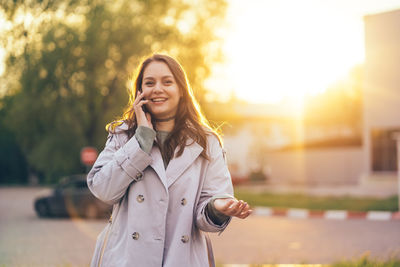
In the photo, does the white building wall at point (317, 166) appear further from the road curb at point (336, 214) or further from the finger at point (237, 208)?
the finger at point (237, 208)

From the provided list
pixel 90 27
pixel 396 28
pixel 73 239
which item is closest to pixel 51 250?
pixel 73 239

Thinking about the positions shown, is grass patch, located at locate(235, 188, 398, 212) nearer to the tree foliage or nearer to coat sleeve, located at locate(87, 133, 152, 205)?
the tree foliage

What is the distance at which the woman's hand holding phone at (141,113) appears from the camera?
2.84 metres

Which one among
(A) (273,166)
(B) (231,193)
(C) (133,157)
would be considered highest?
(C) (133,157)

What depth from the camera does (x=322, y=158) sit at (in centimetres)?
3888

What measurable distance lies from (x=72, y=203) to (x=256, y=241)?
769 cm

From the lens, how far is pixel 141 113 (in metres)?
2.86

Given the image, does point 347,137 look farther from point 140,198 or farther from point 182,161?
point 140,198

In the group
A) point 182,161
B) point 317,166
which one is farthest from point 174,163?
point 317,166

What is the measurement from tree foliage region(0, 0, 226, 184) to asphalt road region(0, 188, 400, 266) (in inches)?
325

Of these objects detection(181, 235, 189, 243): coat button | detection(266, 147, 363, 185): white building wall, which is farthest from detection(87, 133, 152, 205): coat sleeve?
detection(266, 147, 363, 185): white building wall

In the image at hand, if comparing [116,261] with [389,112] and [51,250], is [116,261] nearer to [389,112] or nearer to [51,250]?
[51,250]

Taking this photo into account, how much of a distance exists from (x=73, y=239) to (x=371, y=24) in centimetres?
2084

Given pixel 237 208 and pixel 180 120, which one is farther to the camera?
pixel 180 120
